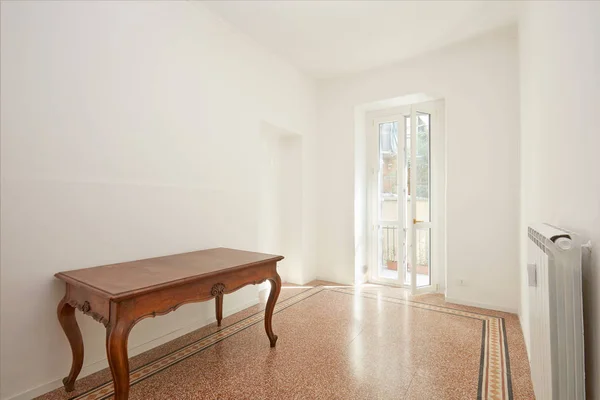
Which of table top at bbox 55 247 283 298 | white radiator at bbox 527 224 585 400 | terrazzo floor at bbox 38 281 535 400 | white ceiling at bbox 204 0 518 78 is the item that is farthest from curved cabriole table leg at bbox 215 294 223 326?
white ceiling at bbox 204 0 518 78

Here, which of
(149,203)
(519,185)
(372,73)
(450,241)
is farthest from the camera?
(372,73)

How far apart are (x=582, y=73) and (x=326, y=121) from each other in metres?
3.78

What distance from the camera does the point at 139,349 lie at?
2379mm

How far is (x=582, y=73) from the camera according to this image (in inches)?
41.7

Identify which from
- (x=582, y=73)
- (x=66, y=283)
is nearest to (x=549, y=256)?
(x=582, y=73)

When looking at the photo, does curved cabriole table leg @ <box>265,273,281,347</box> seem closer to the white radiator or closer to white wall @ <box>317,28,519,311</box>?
the white radiator

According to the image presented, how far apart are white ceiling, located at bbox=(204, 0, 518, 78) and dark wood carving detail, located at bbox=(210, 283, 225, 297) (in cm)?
263

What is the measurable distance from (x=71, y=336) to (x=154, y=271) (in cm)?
61

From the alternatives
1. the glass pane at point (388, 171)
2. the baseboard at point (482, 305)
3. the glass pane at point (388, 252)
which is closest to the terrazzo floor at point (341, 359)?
the baseboard at point (482, 305)

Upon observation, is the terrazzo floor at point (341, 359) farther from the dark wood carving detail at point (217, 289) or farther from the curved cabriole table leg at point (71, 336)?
the dark wood carving detail at point (217, 289)

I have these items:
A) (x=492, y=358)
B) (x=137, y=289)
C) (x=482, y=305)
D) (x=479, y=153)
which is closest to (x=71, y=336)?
(x=137, y=289)

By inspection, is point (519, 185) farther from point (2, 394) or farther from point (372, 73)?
point (2, 394)

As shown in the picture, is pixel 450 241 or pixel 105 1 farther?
pixel 450 241

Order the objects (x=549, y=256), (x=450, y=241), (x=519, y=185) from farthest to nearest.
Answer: (x=450, y=241), (x=519, y=185), (x=549, y=256)
